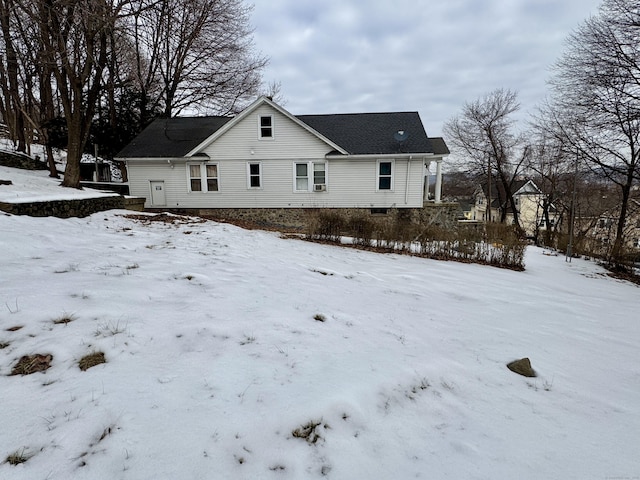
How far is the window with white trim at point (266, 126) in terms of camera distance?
51.2 feet

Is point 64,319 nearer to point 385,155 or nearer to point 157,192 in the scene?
point 385,155

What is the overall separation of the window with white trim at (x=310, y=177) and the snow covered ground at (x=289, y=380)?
37.5ft

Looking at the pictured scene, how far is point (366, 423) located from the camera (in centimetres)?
208

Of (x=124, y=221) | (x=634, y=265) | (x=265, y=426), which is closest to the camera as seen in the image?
(x=265, y=426)

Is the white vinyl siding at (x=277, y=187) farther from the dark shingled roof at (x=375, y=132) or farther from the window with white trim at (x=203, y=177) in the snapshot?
the dark shingled roof at (x=375, y=132)

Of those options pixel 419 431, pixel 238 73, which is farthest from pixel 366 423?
pixel 238 73

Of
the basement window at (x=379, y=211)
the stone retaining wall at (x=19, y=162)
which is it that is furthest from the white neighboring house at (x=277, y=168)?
the stone retaining wall at (x=19, y=162)

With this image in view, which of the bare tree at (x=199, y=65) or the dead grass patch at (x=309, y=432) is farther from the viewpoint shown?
the bare tree at (x=199, y=65)

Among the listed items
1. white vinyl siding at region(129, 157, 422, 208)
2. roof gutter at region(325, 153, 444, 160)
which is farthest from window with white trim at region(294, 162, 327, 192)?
roof gutter at region(325, 153, 444, 160)

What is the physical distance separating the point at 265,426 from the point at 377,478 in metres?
0.72

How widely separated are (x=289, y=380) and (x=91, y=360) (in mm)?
1524

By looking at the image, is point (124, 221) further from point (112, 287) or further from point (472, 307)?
point (472, 307)

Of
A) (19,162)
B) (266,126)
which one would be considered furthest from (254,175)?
(19,162)

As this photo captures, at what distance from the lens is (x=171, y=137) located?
17.2 metres
